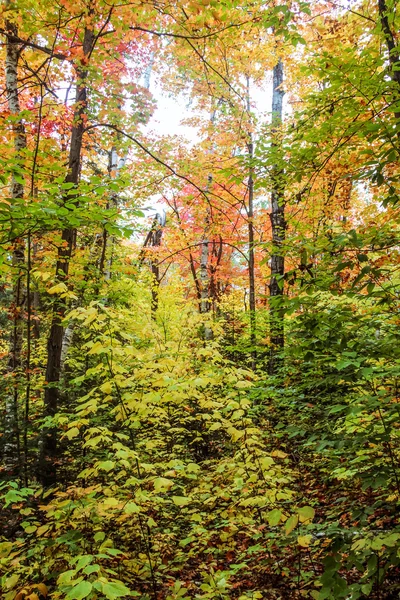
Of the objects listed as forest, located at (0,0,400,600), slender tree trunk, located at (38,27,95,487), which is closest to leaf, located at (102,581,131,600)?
forest, located at (0,0,400,600)

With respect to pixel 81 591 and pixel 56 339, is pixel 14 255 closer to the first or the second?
pixel 56 339

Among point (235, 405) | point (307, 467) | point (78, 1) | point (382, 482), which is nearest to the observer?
point (382, 482)

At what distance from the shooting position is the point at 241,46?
8.94 m

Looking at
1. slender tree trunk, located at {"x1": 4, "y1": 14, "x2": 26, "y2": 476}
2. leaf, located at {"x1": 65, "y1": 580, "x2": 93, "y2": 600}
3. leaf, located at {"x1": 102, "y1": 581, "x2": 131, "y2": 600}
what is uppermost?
slender tree trunk, located at {"x1": 4, "y1": 14, "x2": 26, "y2": 476}

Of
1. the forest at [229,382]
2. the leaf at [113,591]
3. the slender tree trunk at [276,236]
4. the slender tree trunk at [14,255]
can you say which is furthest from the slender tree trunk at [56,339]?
the leaf at [113,591]

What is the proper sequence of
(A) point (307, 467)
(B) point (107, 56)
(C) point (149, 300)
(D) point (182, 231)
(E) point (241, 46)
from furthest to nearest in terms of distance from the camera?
(D) point (182, 231) < (C) point (149, 300) < (E) point (241, 46) < (B) point (107, 56) < (A) point (307, 467)

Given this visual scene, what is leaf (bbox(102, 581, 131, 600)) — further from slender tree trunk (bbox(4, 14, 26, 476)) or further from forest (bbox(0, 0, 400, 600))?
slender tree trunk (bbox(4, 14, 26, 476))

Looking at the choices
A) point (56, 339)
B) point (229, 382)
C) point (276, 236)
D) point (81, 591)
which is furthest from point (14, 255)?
point (81, 591)

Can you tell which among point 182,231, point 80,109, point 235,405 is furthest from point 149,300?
point 235,405

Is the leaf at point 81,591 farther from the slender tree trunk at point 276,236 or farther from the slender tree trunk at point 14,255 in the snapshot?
the slender tree trunk at point 276,236

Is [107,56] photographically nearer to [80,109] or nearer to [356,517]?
[80,109]

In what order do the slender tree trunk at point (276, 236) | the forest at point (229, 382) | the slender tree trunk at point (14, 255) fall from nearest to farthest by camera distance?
the forest at point (229, 382)
the slender tree trunk at point (14, 255)
the slender tree trunk at point (276, 236)

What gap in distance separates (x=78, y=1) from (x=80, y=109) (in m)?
1.49

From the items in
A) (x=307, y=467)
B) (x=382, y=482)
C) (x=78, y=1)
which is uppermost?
(x=78, y=1)
